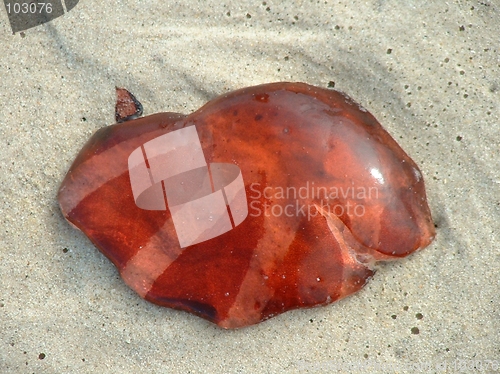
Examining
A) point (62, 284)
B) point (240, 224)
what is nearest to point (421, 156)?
point (240, 224)

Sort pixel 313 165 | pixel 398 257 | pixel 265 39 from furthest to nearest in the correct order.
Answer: pixel 265 39, pixel 398 257, pixel 313 165

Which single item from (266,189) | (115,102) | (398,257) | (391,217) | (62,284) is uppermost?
(115,102)

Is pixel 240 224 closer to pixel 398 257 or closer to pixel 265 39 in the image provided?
Result: pixel 398 257
